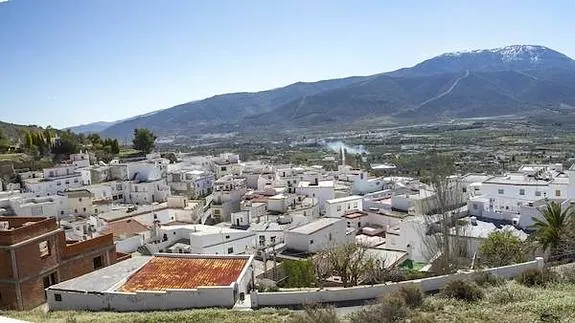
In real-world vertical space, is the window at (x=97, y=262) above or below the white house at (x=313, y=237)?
above

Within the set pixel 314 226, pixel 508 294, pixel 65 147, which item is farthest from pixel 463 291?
pixel 65 147

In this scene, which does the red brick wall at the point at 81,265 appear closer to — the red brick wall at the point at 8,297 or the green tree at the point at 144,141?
the red brick wall at the point at 8,297

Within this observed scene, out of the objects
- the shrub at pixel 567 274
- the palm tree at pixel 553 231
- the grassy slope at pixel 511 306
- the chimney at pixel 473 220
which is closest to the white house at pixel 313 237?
the chimney at pixel 473 220

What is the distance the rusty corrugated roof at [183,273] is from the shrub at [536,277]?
869cm

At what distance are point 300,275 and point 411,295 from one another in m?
8.73

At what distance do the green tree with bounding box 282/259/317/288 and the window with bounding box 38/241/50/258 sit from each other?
9.27m

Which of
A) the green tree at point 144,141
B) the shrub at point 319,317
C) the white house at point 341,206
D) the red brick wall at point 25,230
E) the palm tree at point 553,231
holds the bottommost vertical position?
the white house at point 341,206

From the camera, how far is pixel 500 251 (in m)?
22.2

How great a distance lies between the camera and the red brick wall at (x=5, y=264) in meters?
19.1

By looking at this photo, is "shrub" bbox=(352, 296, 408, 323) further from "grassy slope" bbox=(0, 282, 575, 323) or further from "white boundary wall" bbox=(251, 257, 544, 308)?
"white boundary wall" bbox=(251, 257, 544, 308)

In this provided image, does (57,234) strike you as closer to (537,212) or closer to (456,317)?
(456,317)

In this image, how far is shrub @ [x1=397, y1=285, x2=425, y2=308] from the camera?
13.3m

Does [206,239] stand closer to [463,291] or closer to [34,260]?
[34,260]

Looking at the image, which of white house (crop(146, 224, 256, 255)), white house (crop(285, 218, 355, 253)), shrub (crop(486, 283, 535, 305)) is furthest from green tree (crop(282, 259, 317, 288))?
white house (crop(146, 224, 256, 255))
